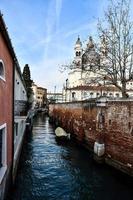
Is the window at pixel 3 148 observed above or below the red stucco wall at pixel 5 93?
below

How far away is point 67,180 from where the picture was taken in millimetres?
14102

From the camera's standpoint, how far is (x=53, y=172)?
613 inches

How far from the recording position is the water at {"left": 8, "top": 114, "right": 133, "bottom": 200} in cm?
1184

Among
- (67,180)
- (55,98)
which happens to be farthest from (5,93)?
(55,98)

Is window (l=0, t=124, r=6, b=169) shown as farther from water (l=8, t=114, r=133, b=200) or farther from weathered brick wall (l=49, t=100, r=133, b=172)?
weathered brick wall (l=49, t=100, r=133, b=172)

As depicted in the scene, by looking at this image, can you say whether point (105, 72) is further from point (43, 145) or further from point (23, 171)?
point (23, 171)

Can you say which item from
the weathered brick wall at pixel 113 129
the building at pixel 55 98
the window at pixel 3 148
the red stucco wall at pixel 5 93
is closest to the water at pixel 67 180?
the weathered brick wall at pixel 113 129

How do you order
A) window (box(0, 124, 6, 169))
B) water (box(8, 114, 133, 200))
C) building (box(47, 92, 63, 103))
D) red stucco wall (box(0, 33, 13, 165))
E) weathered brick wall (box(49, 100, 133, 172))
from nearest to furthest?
red stucco wall (box(0, 33, 13, 165)) → window (box(0, 124, 6, 169)) → water (box(8, 114, 133, 200)) → weathered brick wall (box(49, 100, 133, 172)) → building (box(47, 92, 63, 103))

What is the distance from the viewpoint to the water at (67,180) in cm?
1184

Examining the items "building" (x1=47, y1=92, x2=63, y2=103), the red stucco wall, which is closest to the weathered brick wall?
the red stucco wall

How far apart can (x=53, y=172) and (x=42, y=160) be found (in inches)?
125

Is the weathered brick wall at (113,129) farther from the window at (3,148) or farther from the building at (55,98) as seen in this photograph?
the building at (55,98)

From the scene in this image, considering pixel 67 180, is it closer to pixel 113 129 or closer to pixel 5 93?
pixel 113 129

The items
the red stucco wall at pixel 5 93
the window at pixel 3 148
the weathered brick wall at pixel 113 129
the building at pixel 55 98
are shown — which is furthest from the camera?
the building at pixel 55 98
